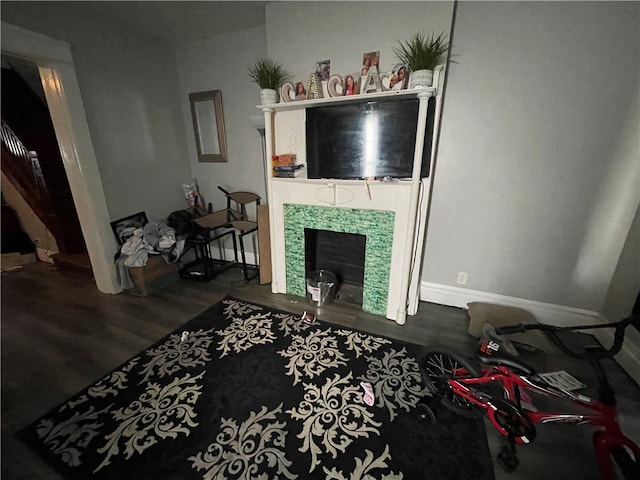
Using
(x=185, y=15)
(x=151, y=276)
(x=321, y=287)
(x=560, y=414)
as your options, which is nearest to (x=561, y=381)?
(x=560, y=414)

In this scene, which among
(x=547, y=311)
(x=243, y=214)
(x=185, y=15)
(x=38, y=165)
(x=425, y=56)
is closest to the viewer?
(x=425, y=56)

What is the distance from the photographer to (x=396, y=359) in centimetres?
172

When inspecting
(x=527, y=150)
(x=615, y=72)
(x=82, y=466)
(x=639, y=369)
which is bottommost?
(x=82, y=466)

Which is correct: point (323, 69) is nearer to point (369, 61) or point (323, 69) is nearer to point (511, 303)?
point (369, 61)

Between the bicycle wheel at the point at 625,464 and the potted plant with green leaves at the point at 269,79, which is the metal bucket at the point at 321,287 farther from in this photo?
the bicycle wheel at the point at 625,464

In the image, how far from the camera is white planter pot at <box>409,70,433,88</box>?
1607mm

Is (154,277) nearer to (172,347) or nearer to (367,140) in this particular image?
(172,347)

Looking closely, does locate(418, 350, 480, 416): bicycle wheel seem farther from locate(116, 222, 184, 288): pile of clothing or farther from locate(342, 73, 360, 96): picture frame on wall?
locate(116, 222, 184, 288): pile of clothing

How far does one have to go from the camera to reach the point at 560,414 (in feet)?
3.69

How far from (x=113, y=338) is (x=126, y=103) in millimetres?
2195

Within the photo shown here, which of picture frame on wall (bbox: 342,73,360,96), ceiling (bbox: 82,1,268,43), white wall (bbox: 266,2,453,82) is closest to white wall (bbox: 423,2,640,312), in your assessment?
white wall (bbox: 266,2,453,82)

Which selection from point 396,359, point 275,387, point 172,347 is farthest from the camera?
point 172,347

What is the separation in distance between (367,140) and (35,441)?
2.56 m

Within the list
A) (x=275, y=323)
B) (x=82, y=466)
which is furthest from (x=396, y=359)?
(x=82, y=466)
